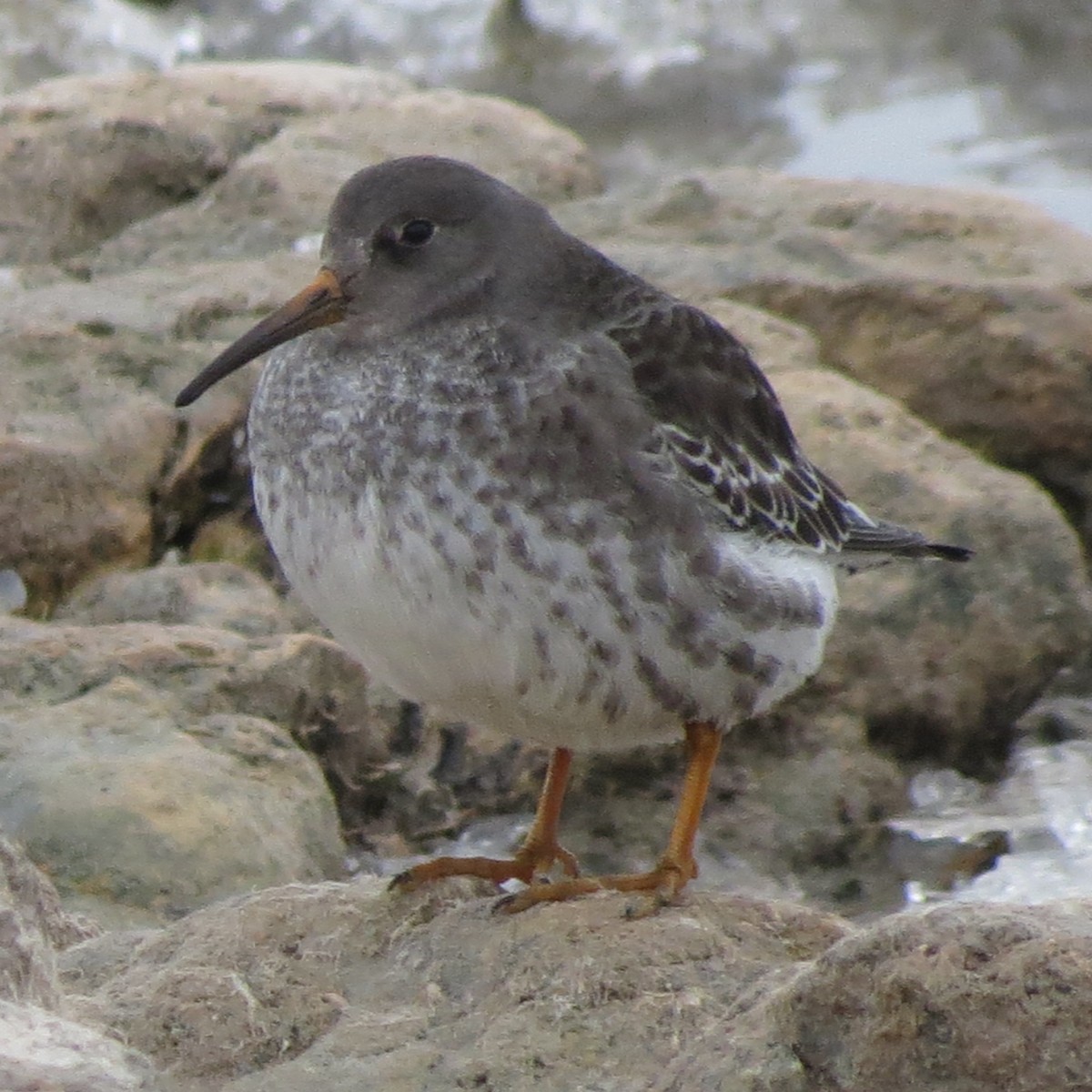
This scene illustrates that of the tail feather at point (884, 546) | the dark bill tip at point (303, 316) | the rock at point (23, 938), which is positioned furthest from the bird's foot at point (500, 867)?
the dark bill tip at point (303, 316)

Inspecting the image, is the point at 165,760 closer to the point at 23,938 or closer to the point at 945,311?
the point at 23,938

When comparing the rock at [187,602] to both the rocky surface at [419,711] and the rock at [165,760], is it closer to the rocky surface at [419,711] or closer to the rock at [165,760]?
the rocky surface at [419,711]

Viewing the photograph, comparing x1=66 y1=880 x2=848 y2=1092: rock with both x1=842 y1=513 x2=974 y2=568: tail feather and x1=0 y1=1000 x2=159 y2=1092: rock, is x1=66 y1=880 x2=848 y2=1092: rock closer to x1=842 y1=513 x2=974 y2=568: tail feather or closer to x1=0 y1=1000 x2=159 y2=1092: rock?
x1=0 y1=1000 x2=159 y2=1092: rock

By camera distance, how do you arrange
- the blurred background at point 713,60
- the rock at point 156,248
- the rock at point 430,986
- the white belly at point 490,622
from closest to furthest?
the rock at point 430,986 < the white belly at point 490,622 < the rock at point 156,248 < the blurred background at point 713,60

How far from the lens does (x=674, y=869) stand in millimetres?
6176

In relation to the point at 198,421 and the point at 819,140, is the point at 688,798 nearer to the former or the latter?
the point at 198,421

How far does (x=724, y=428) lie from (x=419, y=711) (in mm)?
2108

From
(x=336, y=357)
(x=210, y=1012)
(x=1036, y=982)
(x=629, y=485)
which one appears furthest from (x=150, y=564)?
(x=1036, y=982)

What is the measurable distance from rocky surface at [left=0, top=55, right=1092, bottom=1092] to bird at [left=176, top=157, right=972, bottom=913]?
0.58 meters

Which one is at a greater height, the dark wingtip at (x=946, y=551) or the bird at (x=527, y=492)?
the bird at (x=527, y=492)

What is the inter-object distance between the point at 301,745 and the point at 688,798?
1.72m

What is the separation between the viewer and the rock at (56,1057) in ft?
13.6

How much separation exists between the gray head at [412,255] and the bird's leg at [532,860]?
136cm

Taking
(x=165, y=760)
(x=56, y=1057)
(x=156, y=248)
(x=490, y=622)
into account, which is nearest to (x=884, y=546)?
(x=490, y=622)
